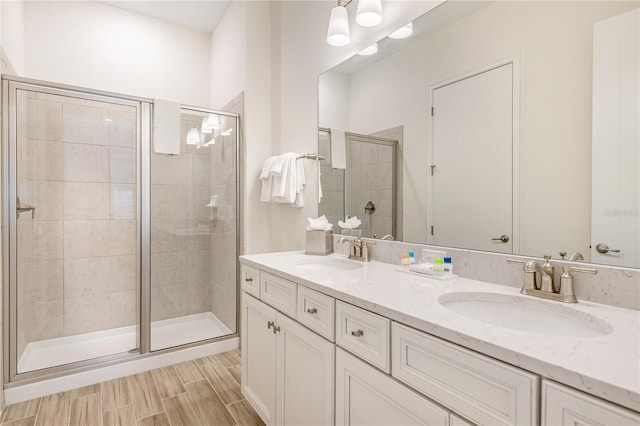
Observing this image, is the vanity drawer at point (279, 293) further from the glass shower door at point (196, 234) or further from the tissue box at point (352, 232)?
the glass shower door at point (196, 234)

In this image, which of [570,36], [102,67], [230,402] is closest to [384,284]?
[570,36]

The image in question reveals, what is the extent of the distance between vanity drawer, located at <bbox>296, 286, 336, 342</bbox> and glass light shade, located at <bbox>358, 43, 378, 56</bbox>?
132cm

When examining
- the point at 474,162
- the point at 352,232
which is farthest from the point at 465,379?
the point at 352,232

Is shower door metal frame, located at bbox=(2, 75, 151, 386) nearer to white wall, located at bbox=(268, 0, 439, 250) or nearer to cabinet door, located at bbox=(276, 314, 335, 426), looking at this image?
white wall, located at bbox=(268, 0, 439, 250)

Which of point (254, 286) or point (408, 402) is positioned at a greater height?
point (254, 286)

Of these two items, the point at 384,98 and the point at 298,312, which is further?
the point at 384,98

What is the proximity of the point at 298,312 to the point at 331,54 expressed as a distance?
1632 mm

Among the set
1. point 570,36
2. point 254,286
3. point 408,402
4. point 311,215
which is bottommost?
point 408,402

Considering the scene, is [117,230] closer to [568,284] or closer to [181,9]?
[181,9]

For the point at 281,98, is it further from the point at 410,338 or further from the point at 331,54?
the point at 410,338

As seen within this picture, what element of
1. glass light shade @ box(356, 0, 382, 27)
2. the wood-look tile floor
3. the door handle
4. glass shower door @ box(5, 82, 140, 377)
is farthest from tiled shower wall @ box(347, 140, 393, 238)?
glass shower door @ box(5, 82, 140, 377)

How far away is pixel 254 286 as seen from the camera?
170 cm

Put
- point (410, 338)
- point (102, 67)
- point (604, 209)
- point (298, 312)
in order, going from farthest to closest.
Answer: point (102, 67) < point (298, 312) < point (604, 209) < point (410, 338)

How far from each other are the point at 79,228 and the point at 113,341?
0.94 metres
